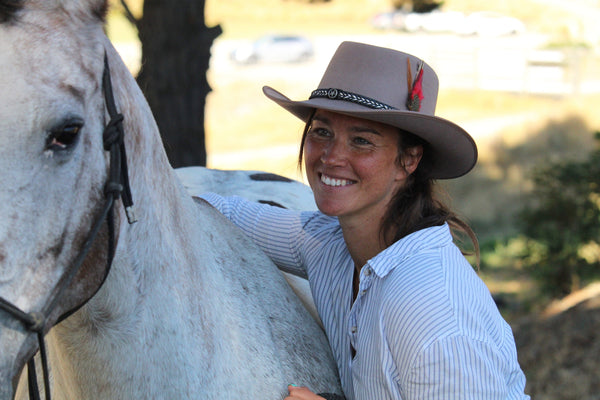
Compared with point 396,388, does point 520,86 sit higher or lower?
lower

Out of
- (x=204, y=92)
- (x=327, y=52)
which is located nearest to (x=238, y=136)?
(x=327, y=52)

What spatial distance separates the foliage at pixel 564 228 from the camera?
7.11 meters

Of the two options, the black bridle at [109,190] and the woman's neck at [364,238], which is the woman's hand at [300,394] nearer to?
the woman's neck at [364,238]

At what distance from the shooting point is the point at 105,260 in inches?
60.6

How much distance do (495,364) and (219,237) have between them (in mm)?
913

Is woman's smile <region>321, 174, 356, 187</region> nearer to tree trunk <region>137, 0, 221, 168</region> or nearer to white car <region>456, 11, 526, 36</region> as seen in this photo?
tree trunk <region>137, 0, 221, 168</region>

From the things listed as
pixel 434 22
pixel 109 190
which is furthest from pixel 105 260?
pixel 434 22

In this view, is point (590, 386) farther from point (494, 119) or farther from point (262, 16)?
point (262, 16)

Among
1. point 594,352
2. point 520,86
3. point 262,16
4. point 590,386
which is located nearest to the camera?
point 590,386

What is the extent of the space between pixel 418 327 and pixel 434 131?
66 cm

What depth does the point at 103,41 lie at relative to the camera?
154 centimetres

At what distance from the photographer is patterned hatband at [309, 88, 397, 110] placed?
222 centimetres

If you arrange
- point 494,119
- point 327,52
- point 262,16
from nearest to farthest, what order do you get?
point 494,119 → point 327,52 → point 262,16

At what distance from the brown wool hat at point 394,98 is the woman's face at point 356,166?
7 centimetres
